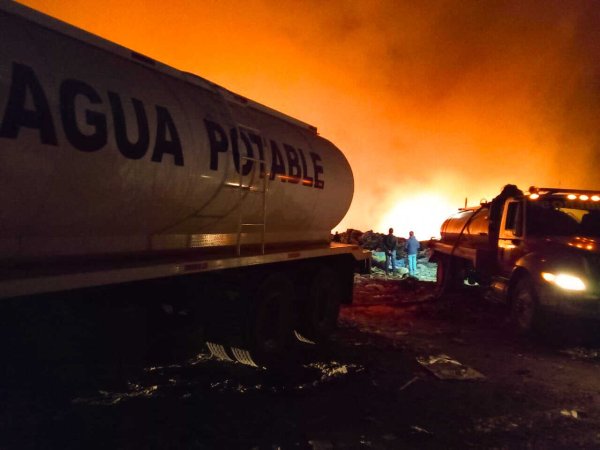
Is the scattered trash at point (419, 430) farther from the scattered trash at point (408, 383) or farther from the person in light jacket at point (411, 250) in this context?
the person in light jacket at point (411, 250)

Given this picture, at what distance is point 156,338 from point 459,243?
8.73 meters

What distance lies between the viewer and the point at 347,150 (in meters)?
26.1

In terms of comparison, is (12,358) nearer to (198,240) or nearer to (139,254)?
(139,254)

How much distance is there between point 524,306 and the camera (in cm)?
820

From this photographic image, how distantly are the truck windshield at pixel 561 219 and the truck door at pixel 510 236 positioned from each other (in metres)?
0.18

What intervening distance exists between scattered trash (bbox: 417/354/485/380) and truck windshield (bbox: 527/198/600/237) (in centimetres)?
341

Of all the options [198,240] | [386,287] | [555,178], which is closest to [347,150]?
[555,178]

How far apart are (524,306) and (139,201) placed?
6701 millimetres

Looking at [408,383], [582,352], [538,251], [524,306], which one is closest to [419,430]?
[408,383]

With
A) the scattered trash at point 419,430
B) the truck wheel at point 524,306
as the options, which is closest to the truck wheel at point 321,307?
the scattered trash at point 419,430

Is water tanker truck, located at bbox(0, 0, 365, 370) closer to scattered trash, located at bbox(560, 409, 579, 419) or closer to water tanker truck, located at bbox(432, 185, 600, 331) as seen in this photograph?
scattered trash, located at bbox(560, 409, 579, 419)

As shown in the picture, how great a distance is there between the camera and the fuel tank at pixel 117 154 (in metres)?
3.16

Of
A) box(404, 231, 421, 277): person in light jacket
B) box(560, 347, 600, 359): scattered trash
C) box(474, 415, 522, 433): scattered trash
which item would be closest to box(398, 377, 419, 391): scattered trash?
box(474, 415, 522, 433): scattered trash

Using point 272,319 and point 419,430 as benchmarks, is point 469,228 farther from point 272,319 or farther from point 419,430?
point 419,430
